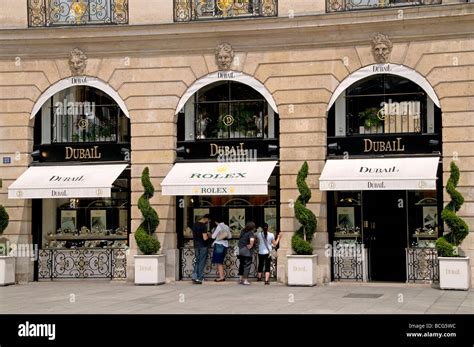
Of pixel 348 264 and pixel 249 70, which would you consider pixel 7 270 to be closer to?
pixel 249 70

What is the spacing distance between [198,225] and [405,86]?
676 cm

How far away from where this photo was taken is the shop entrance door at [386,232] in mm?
23094

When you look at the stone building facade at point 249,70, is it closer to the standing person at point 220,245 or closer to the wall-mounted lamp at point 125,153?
the wall-mounted lamp at point 125,153

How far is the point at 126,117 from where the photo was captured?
24672mm

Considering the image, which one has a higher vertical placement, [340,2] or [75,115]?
[340,2]

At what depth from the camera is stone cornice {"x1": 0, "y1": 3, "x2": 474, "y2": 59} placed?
2195 centimetres

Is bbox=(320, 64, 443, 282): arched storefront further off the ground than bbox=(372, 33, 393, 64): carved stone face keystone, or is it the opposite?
bbox=(372, 33, 393, 64): carved stone face keystone

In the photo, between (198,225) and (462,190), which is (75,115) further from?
(462,190)

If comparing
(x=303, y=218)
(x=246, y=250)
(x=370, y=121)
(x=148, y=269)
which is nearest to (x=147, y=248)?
(x=148, y=269)

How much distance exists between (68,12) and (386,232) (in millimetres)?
11161

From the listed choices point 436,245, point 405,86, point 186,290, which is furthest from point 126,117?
point 436,245

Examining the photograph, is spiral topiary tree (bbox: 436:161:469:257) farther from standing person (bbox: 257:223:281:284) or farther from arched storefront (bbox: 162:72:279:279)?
arched storefront (bbox: 162:72:279:279)

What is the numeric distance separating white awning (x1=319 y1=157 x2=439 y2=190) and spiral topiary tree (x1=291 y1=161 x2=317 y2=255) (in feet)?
1.51

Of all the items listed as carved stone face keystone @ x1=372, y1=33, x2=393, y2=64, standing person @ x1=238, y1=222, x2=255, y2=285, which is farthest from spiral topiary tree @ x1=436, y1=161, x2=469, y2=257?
standing person @ x1=238, y1=222, x2=255, y2=285
